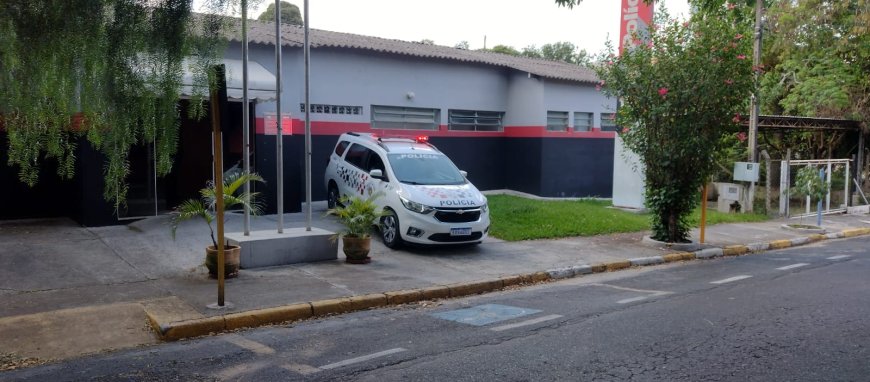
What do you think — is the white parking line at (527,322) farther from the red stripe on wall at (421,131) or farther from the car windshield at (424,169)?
the red stripe on wall at (421,131)

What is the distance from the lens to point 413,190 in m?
11.7

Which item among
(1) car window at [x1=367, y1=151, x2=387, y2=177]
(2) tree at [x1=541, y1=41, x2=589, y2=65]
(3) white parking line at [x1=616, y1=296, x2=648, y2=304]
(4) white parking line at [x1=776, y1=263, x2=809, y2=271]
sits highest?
(2) tree at [x1=541, y1=41, x2=589, y2=65]

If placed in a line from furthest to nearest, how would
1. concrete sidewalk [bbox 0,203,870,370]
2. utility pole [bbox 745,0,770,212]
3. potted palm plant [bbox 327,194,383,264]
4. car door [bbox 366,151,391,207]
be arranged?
1. utility pole [bbox 745,0,770,212]
2. car door [bbox 366,151,391,207]
3. potted palm plant [bbox 327,194,383,264]
4. concrete sidewalk [bbox 0,203,870,370]

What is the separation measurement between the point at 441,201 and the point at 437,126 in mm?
8172

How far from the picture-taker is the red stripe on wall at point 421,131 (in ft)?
51.0

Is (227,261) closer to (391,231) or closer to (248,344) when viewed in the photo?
(248,344)

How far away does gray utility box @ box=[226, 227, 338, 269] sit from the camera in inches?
388

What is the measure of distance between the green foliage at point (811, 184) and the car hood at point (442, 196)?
35.2 feet

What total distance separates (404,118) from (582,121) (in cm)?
644

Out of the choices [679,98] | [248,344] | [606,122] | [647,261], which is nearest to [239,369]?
[248,344]

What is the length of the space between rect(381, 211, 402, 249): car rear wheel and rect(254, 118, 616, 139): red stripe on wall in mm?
3640

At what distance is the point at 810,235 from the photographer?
54.3 ft

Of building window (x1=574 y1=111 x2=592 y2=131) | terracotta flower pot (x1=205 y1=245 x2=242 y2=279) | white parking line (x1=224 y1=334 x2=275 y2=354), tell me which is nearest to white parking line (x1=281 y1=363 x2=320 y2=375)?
white parking line (x1=224 y1=334 x2=275 y2=354)

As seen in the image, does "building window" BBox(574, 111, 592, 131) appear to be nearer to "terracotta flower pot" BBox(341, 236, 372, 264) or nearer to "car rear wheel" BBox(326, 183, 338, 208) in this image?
"car rear wheel" BBox(326, 183, 338, 208)
